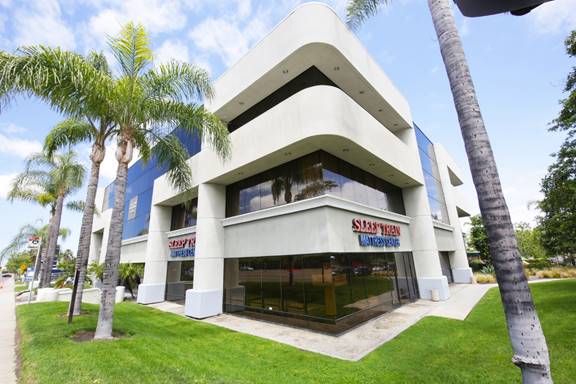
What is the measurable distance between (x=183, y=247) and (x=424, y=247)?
1621 centimetres

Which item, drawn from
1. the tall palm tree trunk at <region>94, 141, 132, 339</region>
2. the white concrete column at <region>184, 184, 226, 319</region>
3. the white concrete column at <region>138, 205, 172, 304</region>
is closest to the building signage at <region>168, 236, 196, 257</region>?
the white concrete column at <region>138, 205, 172, 304</region>

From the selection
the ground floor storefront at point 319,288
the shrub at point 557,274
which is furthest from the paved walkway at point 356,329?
the shrub at point 557,274

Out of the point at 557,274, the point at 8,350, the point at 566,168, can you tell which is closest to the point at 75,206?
the point at 8,350

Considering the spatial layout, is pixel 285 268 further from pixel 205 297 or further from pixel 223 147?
pixel 223 147

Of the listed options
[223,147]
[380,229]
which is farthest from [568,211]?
[223,147]

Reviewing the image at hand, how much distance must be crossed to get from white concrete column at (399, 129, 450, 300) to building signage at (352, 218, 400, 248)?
8.10ft

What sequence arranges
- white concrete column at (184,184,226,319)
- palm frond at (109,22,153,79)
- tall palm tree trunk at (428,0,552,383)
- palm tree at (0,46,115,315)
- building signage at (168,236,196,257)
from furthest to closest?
building signage at (168,236,196,257) < white concrete column at (184,184,226,319) < palm frond at (109,22,153,79) < palm tree at (0,46,115,315) < tall palm tree trunk at (428,0,552,383)

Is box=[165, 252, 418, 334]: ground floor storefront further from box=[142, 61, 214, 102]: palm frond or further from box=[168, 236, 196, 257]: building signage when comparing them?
box=[142, 61, 214, 102]: palm frond

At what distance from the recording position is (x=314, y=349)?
9.10 m

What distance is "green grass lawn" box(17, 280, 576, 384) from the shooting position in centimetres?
642

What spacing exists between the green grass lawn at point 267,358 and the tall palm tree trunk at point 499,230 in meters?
3.40

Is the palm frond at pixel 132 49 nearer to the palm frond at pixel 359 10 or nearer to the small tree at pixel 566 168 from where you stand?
the palm frond at pixel 359 10

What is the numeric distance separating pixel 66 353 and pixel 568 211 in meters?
25.3

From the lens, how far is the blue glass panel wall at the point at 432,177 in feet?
72.4
